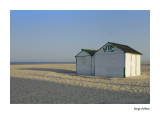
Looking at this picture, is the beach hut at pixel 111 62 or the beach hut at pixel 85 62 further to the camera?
the beach hut at pixel 85 62

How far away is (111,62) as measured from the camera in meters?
18.5

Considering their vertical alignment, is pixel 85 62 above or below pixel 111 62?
below

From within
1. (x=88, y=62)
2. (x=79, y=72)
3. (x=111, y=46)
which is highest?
(x=111, y=46)

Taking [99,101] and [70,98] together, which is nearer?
[99,101]

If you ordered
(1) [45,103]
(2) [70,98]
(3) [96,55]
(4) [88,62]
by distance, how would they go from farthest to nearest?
1. (4) [88,62]
2. (3) [96,55]
3. (2) [70,98]
4. (1) [45,103]

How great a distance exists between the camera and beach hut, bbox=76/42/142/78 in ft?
58.1

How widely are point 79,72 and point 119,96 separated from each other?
13.8m

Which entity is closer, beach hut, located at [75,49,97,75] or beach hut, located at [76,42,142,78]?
beach hut, located at [76,42,142,78]

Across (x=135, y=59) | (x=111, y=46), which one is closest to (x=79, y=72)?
(x=111, y=46)

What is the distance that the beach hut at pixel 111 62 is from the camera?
1772cm

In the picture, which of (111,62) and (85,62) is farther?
(85,62)

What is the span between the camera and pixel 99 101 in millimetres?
7918

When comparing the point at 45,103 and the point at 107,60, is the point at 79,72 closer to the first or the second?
the point at 107,60
